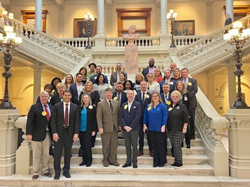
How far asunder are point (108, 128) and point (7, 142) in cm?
220

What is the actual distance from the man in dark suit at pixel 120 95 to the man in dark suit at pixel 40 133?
1629 mm

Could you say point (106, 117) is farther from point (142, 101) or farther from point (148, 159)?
point (148, 159)

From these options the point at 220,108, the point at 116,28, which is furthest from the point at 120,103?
the point at 116,28

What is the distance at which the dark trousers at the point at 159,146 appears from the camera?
4930 mm

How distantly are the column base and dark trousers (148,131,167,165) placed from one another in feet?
9.98

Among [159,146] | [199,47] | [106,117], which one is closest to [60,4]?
[199,47]

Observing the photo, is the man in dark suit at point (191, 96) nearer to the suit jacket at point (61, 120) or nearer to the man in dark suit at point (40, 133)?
the suit jacket at point (61, 120)

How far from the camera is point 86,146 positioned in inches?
198

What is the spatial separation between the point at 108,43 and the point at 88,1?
22.0 ft

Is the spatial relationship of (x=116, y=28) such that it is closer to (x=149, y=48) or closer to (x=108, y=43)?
(x=108, y=43)

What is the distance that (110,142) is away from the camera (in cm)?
512

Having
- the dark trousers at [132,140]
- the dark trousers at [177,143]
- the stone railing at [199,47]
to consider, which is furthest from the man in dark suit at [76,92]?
the stone railing at [199,47]

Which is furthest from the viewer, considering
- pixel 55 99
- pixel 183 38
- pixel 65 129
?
pixel 183 38

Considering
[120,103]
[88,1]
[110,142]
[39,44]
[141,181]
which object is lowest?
[141,181]
